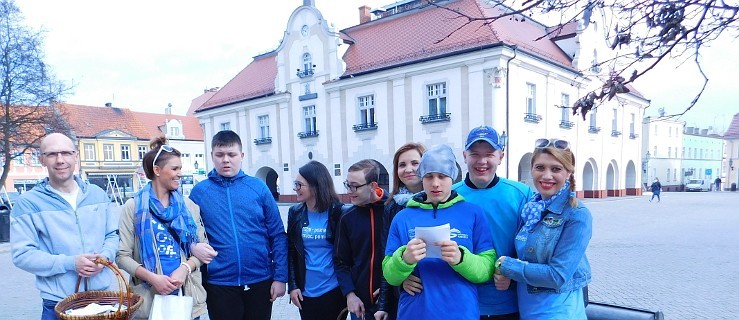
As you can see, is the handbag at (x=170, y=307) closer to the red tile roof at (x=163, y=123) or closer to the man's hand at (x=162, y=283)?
the man's hand at (x=162, y=283)

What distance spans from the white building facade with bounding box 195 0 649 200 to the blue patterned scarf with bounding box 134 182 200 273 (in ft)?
47.3

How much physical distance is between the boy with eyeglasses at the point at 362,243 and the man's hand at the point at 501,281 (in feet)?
2.61

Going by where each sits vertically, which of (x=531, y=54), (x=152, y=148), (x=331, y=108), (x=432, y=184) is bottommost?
(x=432, y=184)

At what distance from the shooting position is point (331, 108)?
21.4m

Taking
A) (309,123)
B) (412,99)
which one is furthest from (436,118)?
(309,123)

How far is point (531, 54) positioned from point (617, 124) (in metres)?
11.0

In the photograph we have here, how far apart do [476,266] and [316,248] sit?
141cm

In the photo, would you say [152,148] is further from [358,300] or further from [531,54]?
[531,54]

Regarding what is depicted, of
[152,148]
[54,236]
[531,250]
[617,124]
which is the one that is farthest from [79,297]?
[617,124]

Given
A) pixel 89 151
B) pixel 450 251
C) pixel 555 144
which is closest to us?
pixel 450 251

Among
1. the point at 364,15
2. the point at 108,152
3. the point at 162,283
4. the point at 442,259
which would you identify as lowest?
the point at 162,283

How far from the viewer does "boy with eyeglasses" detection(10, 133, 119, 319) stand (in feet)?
8.13

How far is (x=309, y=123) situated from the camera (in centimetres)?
2266

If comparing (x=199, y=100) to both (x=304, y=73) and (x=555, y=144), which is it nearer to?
(x=304, y=73)
